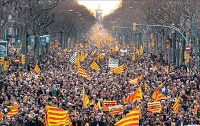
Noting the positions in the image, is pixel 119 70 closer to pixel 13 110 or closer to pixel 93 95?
pixel 93 95

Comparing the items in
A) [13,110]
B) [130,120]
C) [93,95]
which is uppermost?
[130,120]

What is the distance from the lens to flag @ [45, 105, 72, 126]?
1825 cm

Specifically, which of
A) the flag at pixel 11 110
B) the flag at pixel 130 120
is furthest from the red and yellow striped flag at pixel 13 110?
the flag at pixel 130 120

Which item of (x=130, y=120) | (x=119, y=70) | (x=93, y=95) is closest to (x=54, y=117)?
(x=130, y=120)

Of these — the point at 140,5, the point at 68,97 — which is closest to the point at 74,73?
the point at 68,97

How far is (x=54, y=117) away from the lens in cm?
1850

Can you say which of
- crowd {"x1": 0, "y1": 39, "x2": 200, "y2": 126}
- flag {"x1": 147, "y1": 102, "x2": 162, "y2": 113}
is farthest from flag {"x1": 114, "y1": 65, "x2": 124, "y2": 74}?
flag {"x1": 147, "y1": 102, "x2": 162, "y2": 113}

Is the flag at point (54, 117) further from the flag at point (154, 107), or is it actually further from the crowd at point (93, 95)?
the flag at point (154, 107)

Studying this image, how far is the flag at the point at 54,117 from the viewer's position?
18.2 m

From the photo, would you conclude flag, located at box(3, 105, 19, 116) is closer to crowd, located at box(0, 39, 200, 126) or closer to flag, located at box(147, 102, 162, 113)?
crowd, located at box(0, 39, 200, 126)

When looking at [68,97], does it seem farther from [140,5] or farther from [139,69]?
[140,5]

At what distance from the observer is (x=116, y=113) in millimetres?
23016

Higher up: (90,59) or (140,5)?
→ (140,5)

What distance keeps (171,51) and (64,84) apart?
2790 centimetres
